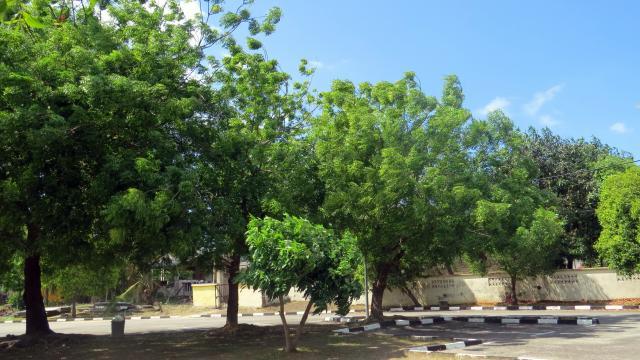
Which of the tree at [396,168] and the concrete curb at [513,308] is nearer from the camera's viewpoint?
the tree at [396,168]

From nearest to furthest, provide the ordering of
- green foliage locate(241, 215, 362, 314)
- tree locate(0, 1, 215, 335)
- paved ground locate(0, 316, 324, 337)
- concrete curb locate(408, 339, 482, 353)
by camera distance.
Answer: tree locate(0, 1, 215, 335), green foliage locate(241, 215, 362, 314), concrete curb locate(408, 339, 482, 353), paved ground locate(0, 316, 324, 337)

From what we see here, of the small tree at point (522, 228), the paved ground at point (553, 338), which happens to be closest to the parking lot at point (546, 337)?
the paved ground at point (553, 338)

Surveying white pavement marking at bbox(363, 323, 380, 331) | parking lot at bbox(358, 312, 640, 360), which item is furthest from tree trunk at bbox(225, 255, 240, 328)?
parking lot at bbox(358, 312, 640, 360)

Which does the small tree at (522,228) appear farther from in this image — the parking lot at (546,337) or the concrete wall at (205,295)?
the concrete wall at (205,295)

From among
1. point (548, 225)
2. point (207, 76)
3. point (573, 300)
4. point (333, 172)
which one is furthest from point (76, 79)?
point (573, 300)

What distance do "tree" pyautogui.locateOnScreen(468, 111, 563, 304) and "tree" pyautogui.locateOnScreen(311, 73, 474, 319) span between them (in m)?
0.78

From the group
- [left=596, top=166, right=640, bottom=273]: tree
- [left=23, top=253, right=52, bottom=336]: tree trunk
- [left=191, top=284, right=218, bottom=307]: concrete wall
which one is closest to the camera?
[left=23, top=253, right=52, bottom=336]: tree trunk

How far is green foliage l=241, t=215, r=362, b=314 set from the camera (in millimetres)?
10281

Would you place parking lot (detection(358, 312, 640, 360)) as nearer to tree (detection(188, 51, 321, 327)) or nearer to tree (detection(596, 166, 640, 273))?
tree (detection(596, 166, 640, 273))

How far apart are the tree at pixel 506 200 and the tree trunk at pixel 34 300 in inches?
508

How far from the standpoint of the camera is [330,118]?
59.2 feet

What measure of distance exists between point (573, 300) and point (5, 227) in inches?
946

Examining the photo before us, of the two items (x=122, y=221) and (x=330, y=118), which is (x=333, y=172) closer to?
(x=330, y=118)

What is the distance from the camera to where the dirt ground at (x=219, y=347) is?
12.3 m
